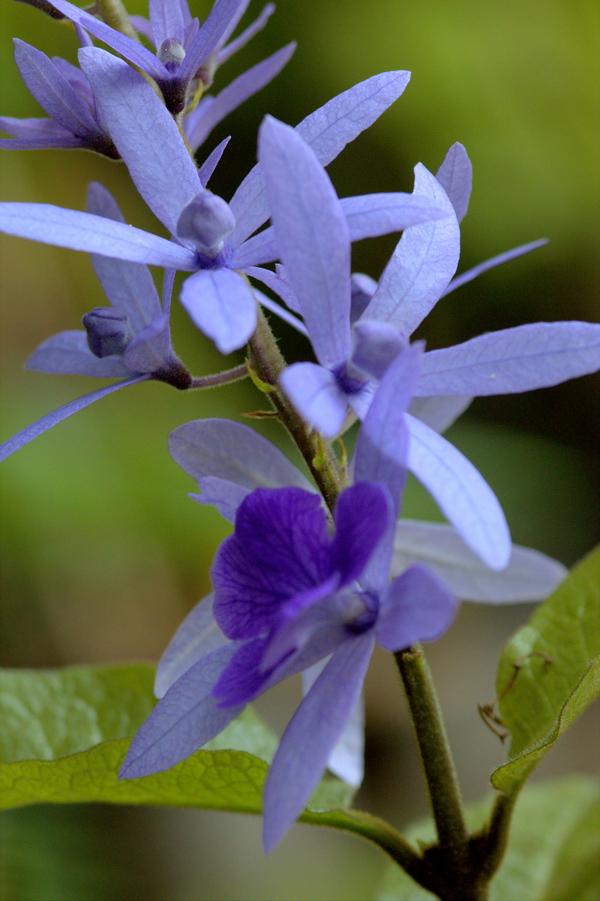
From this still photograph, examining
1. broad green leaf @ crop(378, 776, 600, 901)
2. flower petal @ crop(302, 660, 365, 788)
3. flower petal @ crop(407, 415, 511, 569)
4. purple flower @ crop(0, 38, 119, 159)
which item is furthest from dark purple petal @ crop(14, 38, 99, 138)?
broad green leaf @ crop(378, 776, 600, 901)

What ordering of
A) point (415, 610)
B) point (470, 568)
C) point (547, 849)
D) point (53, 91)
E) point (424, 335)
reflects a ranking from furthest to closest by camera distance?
1. point (424, 335)
2. point (547, 849)
3. point (470, 568)
4. point (53, 91)
5. point (415, 610)

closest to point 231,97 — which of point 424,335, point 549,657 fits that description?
point 549,657

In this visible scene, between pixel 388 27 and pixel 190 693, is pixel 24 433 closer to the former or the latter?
pixel 190 693

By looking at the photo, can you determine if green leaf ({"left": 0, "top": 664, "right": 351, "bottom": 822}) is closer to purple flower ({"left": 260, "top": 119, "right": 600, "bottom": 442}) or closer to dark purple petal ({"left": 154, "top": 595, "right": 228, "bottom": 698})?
dark purple petal ({"left": 154, "top": 595, "right": 228, "bottom": 698})

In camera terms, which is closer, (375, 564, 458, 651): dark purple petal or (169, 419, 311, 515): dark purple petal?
(375, 564, 458, 651): dark purple petal

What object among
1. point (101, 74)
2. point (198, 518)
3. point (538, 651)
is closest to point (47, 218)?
point (101, 74)

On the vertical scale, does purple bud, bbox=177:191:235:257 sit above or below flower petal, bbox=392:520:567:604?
above

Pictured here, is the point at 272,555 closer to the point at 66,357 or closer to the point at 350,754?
the point at 66,357
